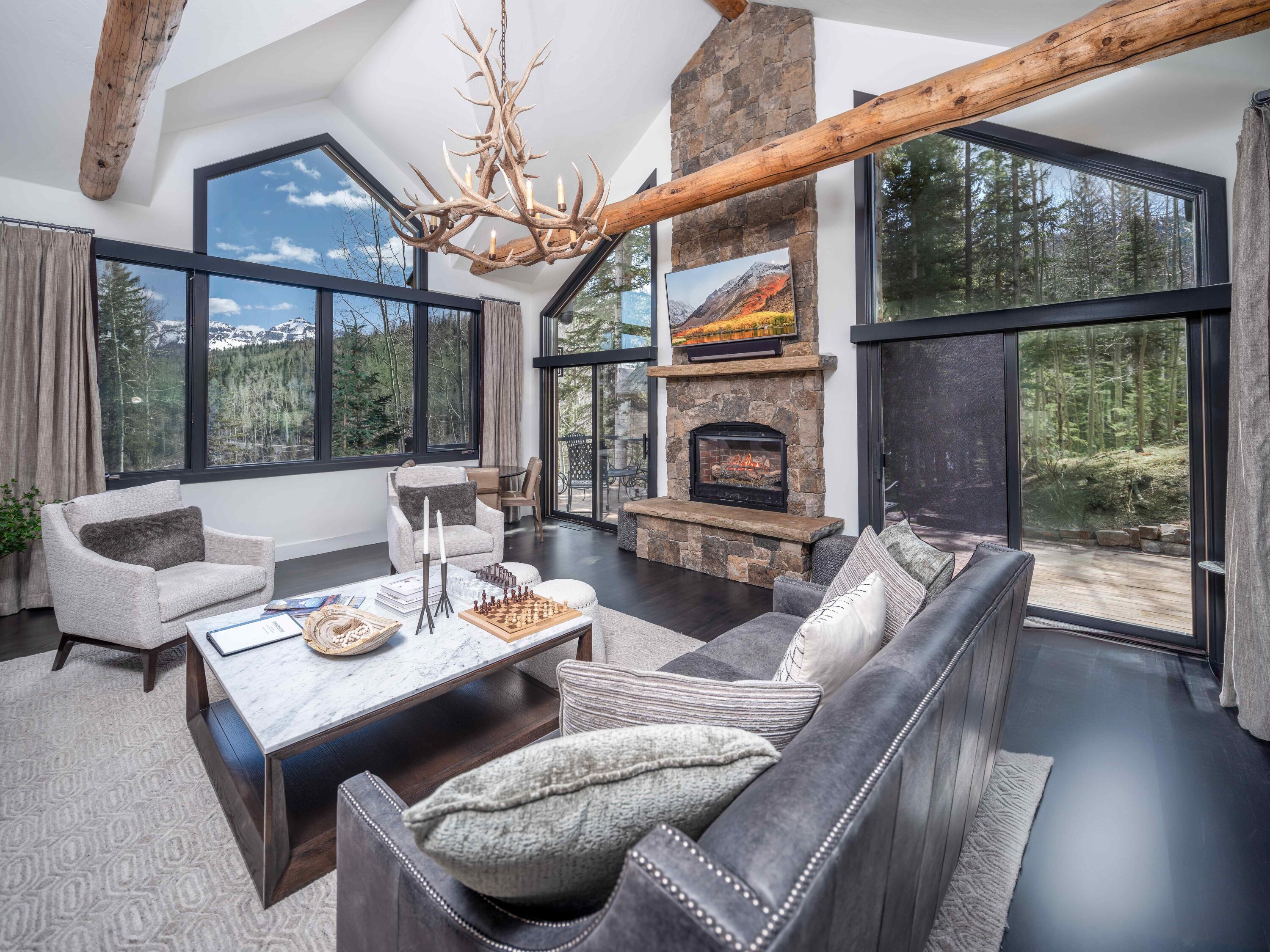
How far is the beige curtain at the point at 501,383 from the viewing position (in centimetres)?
645

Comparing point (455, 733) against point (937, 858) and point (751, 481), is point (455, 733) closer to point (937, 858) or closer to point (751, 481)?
point (937, 858)

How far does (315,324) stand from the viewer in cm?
529

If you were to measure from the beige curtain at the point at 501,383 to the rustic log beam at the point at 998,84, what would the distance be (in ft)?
9.23

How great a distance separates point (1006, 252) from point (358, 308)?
534cm

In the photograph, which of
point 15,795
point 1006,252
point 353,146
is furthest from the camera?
point 353,146

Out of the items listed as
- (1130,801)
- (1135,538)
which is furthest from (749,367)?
(1130,801)

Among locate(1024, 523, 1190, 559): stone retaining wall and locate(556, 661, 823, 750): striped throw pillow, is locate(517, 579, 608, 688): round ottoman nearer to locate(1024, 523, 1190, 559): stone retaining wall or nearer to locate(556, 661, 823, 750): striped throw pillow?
locate(556, 661, 823, 750): striped throw pillow

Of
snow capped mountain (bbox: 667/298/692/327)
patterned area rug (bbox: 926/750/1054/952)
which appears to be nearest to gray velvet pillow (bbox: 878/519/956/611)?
patterned area rug (bbox: 926/750/1054/952)

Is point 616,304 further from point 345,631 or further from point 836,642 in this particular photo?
point 836,642

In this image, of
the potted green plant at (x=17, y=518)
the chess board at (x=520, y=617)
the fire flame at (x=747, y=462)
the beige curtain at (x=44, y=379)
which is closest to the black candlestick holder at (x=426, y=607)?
the chess board at (x=520, y=617)

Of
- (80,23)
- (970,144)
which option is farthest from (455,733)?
(970,144)

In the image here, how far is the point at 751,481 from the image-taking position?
15.7 ft

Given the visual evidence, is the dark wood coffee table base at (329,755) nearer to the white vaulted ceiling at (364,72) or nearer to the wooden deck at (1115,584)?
the wooden deck at (1115,584)

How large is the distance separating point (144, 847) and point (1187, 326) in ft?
15.7
